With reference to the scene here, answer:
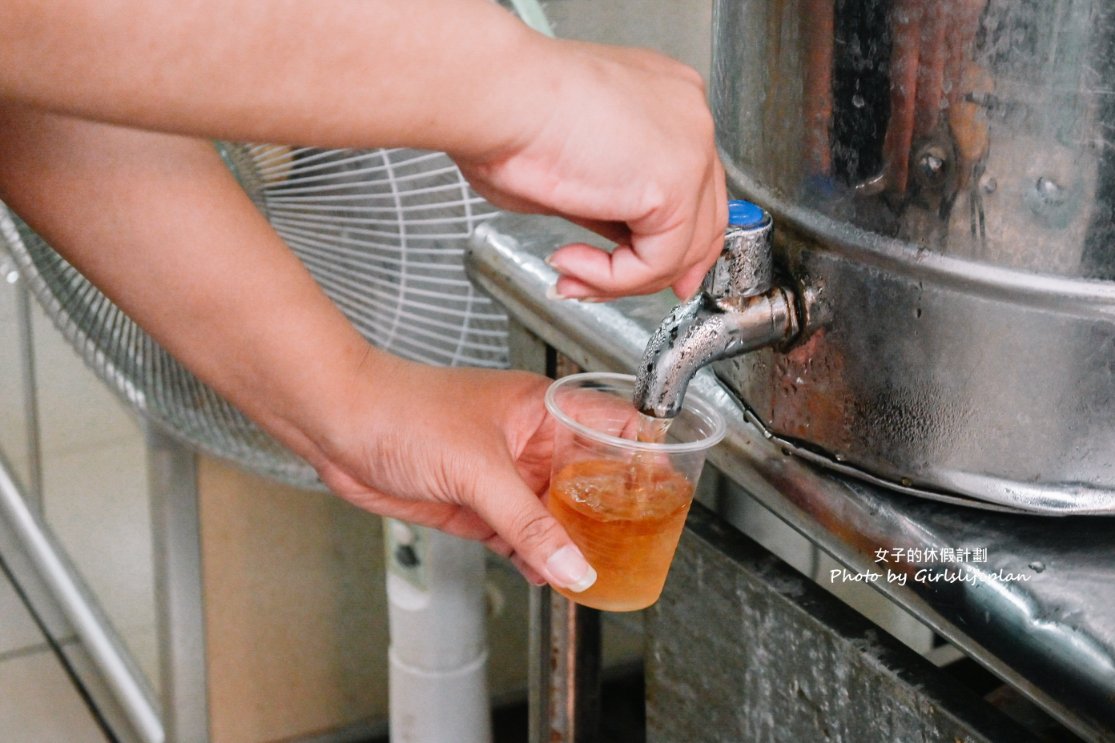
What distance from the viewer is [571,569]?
27.7 inches

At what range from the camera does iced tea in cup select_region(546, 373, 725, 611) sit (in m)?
0.68

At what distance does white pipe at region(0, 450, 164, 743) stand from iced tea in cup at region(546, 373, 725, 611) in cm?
117

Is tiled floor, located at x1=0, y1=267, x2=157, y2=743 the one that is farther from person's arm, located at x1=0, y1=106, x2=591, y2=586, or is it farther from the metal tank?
the metal tank

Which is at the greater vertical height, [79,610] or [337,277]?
[337,277]

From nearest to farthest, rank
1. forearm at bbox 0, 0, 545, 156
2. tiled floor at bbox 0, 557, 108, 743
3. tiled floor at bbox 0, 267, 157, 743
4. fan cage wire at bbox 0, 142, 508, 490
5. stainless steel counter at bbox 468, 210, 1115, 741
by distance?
forearm at bbox 0, 0, 545, 156
stainless steel counter at bbox 468, 210, 1115, 741
fan cage wire at bbox 0, 142, 508, 490
tiled floor at bbox 0, 267, 157, 743
tiled floor at bbox 0, 557, 108, 743

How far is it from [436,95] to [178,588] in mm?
1202

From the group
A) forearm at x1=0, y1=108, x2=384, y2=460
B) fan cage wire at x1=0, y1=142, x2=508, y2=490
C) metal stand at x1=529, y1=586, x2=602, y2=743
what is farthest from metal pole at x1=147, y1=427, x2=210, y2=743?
forearm at x1=0, y1=108, x2=384, y2=460

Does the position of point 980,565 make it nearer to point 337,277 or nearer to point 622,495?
point 622,495

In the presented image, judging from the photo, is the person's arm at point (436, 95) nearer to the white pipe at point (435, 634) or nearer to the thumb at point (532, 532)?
the thumb at point (532, 532)

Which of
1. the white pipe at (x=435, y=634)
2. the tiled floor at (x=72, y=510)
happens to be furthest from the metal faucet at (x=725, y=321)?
the tiled floor at (x=72, y=510)

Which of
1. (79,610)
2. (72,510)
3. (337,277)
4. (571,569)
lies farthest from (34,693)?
(571,569)

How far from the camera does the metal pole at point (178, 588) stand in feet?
4.98

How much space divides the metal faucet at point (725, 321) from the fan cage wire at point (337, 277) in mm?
416

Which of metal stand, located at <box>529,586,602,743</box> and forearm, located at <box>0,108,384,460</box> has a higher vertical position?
forearm, located at <box>0,108,384,460</box>
